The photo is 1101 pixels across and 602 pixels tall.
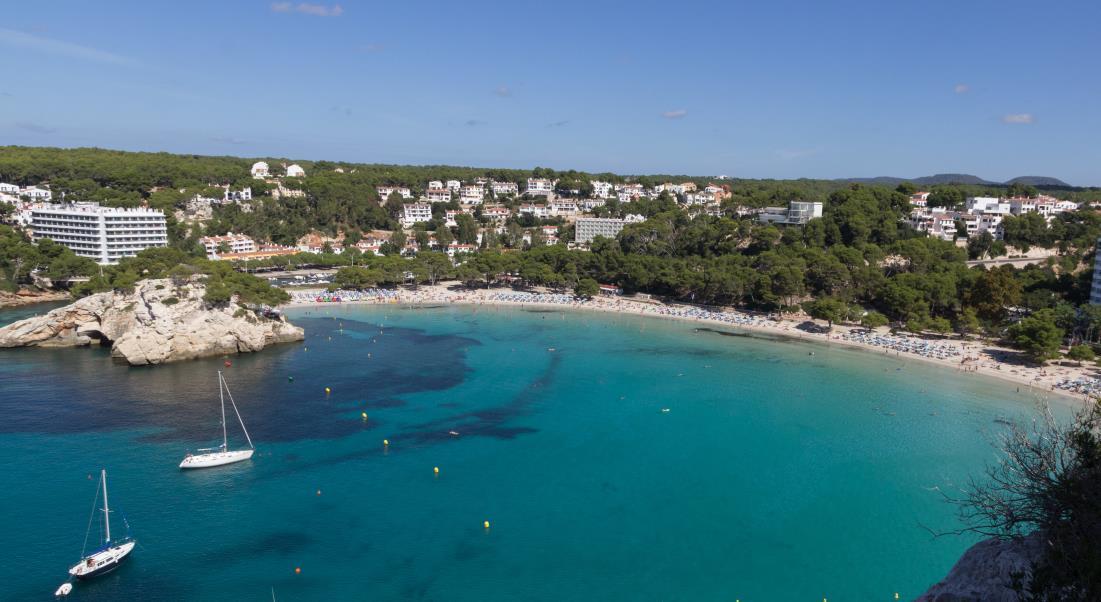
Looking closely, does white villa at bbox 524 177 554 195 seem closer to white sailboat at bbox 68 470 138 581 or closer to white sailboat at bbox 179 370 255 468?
white sailboat at bbox 179 370 255 468

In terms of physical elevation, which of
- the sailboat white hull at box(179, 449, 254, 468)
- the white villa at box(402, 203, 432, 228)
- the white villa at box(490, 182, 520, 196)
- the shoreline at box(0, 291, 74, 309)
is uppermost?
the white villa at box(490, 182, 520, 196)

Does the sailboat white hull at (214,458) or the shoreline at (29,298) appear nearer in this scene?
the sailboat white hull at (214,458)

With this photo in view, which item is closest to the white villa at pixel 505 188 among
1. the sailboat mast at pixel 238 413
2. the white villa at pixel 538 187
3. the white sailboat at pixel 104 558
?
the white villa at pixel 538 187

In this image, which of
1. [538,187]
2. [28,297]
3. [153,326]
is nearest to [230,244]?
[28,297]

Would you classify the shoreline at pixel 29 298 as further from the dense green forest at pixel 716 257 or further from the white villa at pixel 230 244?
the white villa at pixel 230 244

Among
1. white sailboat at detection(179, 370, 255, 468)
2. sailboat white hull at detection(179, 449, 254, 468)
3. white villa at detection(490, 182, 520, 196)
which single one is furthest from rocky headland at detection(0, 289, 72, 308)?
white villa at detection(490, 182, 520, 196)

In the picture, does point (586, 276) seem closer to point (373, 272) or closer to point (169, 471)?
point (373, 272)

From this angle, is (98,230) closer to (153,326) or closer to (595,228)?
(153,326)
